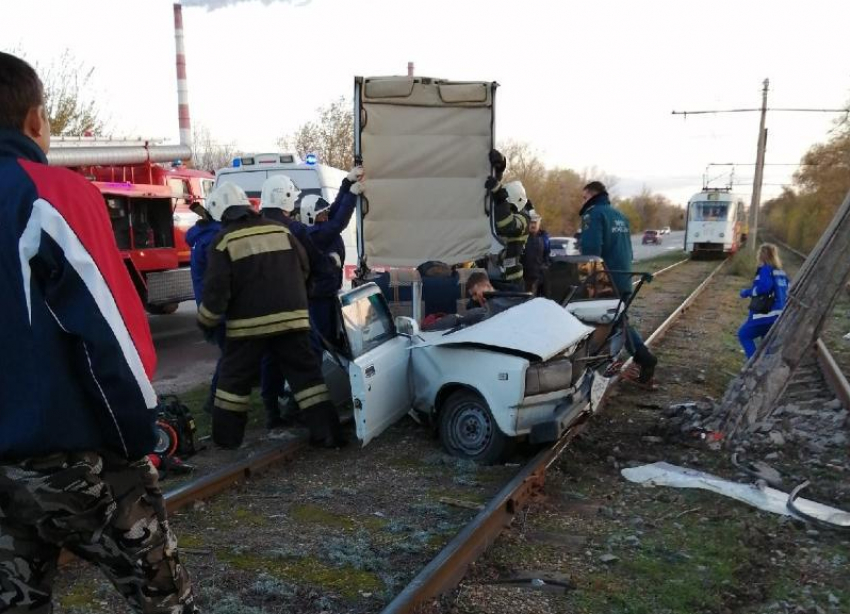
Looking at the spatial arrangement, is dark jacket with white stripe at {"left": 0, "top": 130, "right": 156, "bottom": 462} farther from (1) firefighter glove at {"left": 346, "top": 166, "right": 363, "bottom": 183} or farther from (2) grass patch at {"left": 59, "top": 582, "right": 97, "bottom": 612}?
(1) firefighter glove at {"left": 346, "top": 166, "right": 363, "bottom": 183}

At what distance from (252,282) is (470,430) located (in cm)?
193

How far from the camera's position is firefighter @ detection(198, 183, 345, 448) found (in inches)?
209

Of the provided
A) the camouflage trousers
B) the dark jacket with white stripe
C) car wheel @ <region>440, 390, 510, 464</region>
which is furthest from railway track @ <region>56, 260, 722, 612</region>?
the dark jacket with white stripe

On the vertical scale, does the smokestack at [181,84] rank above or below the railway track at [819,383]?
above

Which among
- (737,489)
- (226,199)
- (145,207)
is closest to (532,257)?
(226,199)

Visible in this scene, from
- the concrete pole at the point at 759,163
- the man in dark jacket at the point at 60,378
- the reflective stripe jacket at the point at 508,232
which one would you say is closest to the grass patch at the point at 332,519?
the man in dark jacket at the point at 60,378

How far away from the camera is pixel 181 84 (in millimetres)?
27969

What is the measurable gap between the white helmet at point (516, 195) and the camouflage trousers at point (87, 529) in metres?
7.16

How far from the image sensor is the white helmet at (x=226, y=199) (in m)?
5.56

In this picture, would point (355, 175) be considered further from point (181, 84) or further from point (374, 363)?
point (181, 84)

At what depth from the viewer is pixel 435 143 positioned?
848 centimetres

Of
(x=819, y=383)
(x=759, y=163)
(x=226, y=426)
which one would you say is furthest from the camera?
(x=759, y=163)

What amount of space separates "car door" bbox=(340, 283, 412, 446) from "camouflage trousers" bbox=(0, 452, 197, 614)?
9.79 feet

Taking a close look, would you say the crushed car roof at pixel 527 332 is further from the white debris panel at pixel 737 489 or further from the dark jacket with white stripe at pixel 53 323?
the dark jacket with white stripe at pixel 53 323
